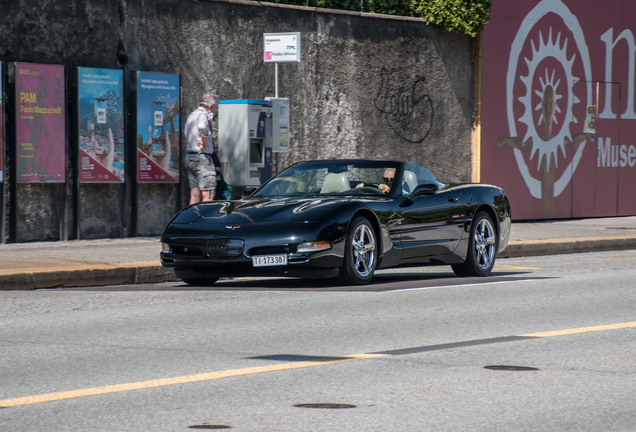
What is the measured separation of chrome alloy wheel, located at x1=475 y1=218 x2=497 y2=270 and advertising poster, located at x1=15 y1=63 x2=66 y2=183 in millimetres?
6326

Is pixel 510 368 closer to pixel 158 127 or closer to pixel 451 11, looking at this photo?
pixel 158 127

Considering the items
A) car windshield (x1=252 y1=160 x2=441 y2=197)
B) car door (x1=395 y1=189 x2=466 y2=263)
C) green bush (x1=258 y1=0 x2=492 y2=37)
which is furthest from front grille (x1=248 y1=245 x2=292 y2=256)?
green bush (x1=258 y1=0 x2=492 y2=37)

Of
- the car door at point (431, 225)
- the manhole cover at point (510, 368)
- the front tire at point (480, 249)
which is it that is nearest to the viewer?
the manhole cover at point (510, 368)

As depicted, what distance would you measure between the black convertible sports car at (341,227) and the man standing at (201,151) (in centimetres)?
399

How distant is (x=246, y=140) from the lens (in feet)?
52.1

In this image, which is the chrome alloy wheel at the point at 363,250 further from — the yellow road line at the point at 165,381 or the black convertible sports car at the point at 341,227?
the yellow road line at the point at 165,381

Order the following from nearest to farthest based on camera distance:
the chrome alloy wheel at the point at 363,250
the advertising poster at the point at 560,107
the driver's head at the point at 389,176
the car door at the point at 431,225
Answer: the chrome alloy wheel at the point at 363,250 < the car door at the point at 431,225 < the driver's head at the point at 389,176 < the advertising poster at the point at 560,107

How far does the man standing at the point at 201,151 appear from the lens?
49.1 ft

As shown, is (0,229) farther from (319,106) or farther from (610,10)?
(610,10)

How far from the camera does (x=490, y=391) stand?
5.24 metres

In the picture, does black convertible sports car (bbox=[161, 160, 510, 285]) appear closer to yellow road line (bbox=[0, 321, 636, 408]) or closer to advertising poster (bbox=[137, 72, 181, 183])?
yellow road line (bbox=[0, 321, 636, 408])

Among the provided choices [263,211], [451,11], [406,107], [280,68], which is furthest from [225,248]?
[451,11]

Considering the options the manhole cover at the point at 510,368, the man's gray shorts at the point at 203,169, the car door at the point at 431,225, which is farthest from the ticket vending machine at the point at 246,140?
the manhole cover at the point at 510,368

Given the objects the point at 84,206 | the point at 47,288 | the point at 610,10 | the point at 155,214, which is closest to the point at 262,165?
the point at 155,214
